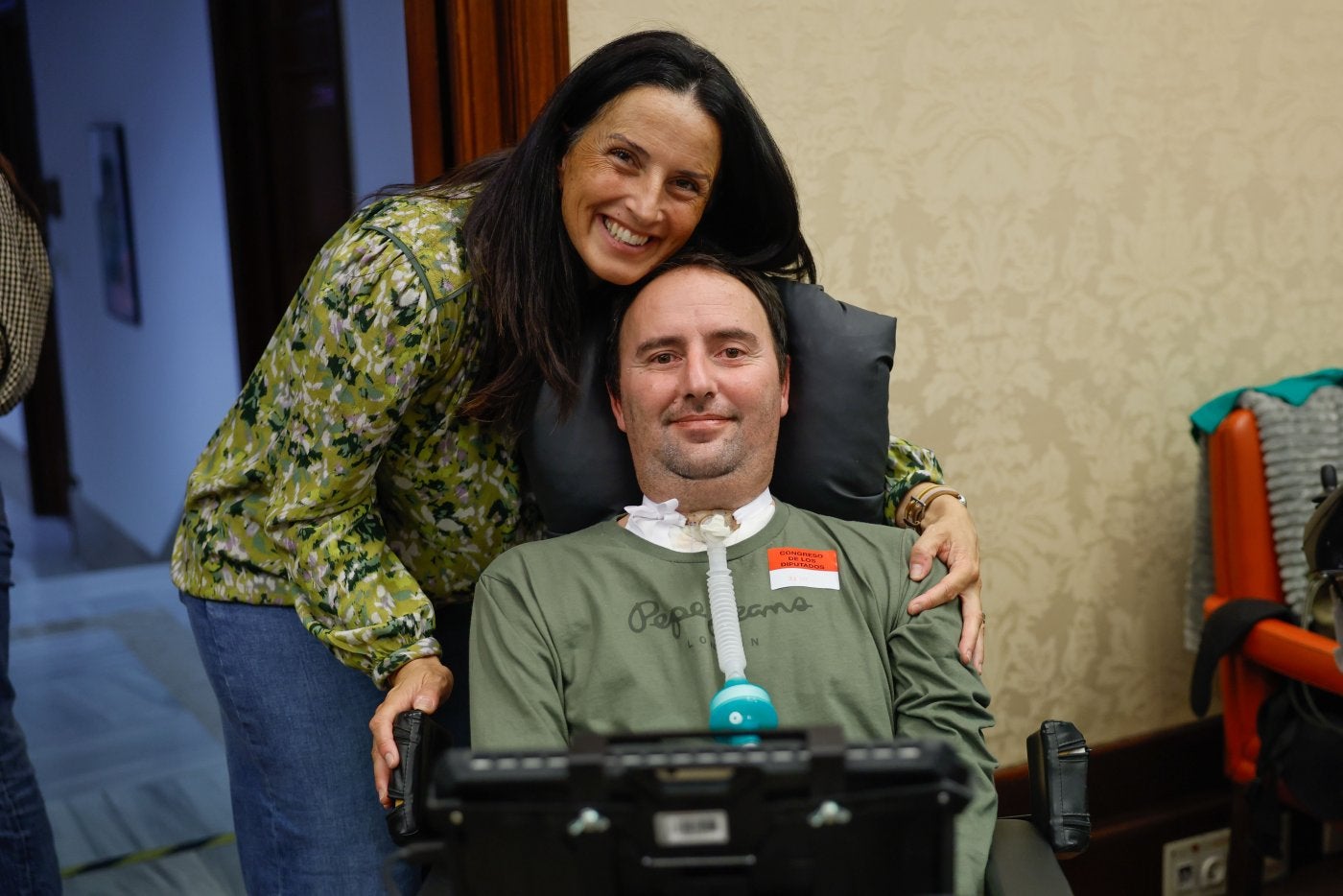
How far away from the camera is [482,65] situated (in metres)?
1.99

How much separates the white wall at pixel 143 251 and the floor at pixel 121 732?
58cm

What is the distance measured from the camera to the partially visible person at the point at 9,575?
76.4 inches

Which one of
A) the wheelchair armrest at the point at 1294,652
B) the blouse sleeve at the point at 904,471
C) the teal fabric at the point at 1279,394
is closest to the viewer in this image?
the blouse sleeve at the point at 904,471

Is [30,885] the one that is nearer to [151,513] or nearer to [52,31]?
[151,513]

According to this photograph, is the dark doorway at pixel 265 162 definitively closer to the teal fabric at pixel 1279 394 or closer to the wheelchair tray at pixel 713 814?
the teal fabric at pixel 1279 394

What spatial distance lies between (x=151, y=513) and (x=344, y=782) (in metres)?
3.93

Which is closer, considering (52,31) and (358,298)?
(358,298)

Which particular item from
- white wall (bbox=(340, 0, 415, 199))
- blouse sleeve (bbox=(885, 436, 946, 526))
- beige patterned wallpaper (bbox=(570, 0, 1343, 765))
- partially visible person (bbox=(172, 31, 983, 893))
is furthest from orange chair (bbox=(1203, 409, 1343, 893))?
white wall (bbox=(340, 0, 415, 199))

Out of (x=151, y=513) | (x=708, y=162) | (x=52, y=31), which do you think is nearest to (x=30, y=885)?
(x=708, y=162)

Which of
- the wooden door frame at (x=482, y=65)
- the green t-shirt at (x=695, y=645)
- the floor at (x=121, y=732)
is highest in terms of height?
the wooden door frame at (x=482, y=65)

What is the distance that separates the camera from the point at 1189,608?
259cm

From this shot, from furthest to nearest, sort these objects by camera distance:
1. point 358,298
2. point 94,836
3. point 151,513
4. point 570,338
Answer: point 151,513, point 94,836, point 570,338, point 358,298

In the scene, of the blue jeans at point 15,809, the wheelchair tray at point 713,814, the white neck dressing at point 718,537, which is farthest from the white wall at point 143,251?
the wheelchair tray at point 713,814

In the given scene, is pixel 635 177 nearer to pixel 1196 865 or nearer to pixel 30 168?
pixel 1196 865
